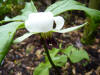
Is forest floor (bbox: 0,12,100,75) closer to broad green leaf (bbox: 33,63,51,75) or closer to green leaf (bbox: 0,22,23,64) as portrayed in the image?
broad green leaf (bbox: 33,63,51,75)

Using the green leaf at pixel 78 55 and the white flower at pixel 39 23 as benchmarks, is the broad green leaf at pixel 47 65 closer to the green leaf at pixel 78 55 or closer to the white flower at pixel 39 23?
the green leaf at pixel 78 55

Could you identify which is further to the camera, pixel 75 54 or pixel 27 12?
pixel 75 54

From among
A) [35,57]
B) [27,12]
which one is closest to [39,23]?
[27,12]

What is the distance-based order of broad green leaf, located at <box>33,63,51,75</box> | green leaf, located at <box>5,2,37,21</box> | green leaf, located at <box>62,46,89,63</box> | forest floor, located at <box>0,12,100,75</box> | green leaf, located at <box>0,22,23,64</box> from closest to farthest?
1. green leaf, located at <box>0,22,23,64</box>
2. green leaf, located at <box>5,2,37,21</box>
3. broad green leaf, located at <box>33,63,51,75</box>
4. green leaf, located at <box>62,46,89,63</box>
5. forest floor, located at <box>0,12,100,75</box>

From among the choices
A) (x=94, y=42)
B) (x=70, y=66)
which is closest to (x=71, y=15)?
(x=94, y=42)

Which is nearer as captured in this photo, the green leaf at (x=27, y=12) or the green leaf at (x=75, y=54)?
the green leaf at (x=27, y=12)

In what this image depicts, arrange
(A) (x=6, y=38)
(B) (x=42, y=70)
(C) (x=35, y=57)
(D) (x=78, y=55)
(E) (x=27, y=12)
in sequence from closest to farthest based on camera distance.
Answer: (A) (x=6, y=38), (E) (x=27, y=12), (B) (x=42, y=70), (D) (x=78, y=55), (C) (x=35, y=57)

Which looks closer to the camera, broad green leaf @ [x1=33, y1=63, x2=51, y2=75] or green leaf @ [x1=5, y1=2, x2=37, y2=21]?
green leaf @ [x1=5, y1=2, x2=37, y2=21]

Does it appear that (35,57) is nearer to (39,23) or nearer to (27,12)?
(27,12)

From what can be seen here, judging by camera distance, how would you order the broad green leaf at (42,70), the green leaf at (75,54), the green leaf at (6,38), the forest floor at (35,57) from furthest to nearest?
the forest floor at (35,57)
the green leaf at (75,54)
the broad green leaf at (42,70)
the green leaf at (6,38)

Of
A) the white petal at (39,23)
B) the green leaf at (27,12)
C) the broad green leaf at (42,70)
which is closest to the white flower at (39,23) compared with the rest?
the white petal at (39,23)

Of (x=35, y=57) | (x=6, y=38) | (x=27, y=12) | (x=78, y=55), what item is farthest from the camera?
(x=35, y=57)

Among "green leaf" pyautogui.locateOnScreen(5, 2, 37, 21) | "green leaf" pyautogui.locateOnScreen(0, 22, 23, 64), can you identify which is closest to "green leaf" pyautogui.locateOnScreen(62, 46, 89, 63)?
"green leaf" pyautogui.locateOnScreen(5, 2, 37, 21)
